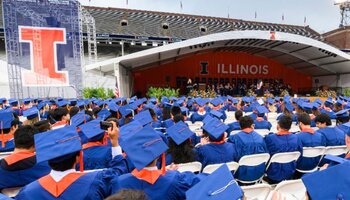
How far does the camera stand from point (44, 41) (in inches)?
532

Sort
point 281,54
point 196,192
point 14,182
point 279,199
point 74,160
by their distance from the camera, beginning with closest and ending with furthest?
point 279,199 → point 196,192 → point 74,160 → point 14,182 → point 281,54

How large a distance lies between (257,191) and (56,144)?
165 centimetres

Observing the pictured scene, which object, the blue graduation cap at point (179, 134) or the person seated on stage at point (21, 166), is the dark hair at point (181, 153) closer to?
the blue graduation cap at point (179, 134)

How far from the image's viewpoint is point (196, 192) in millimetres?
1552

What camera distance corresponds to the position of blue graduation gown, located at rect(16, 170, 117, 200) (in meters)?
1.86

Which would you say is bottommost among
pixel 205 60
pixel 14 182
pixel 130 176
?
pixel 14 182

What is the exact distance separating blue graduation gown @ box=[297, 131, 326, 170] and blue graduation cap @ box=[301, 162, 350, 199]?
2683 mm

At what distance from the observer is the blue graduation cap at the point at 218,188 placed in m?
1.42

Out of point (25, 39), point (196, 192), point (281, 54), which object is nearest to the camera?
point (196, 192)

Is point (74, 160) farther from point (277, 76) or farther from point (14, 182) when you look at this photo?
point (277, 76)

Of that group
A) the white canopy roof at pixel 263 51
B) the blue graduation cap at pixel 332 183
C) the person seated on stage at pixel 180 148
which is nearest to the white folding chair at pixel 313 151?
the person seated on stage at pixel 180 148

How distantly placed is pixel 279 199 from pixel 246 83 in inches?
1035

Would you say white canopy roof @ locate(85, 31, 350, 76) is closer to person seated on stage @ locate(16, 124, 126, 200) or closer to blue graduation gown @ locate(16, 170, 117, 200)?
person seated on stage @ locate(16, 124, 126, 200)

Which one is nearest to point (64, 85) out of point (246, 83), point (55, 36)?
point (55, 36)
